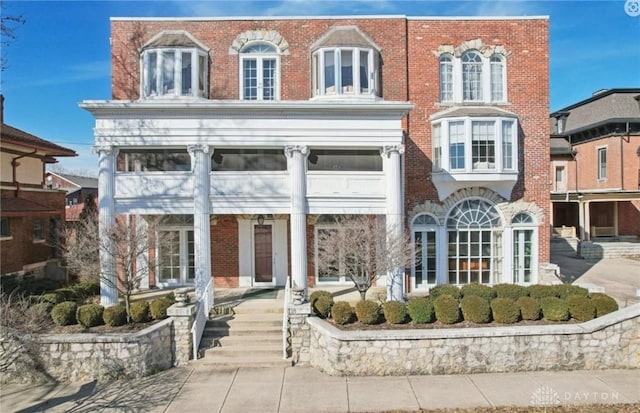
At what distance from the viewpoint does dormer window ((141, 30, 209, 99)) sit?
12352mm

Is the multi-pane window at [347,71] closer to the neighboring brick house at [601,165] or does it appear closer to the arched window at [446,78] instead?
the arched window at [446,78]

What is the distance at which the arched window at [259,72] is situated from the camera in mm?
13461

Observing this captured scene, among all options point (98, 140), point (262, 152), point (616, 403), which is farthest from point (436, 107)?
point (98, 140)

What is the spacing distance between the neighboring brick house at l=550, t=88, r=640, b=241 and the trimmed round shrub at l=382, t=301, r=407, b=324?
66.1 feet

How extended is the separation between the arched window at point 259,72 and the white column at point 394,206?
16.4 ft

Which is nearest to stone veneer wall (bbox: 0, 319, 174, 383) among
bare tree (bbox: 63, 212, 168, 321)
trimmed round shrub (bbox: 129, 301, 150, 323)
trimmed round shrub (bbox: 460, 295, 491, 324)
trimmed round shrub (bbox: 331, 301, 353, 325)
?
trimmed round shrub (bbox: 129, 301, 150, 323)

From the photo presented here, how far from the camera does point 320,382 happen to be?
7.73 meters

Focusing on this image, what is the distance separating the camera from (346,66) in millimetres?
12695

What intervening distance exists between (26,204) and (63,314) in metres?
7.86

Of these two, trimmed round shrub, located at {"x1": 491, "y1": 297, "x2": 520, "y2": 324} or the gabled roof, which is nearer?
trimmed round shrub, located at {"x1": 491, "y1": 297, "x2": 520, "y2": 324}

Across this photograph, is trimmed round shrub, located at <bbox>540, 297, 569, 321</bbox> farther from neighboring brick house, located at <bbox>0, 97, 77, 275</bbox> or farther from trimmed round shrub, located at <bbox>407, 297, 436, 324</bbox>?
neighboring brick house, located at <bbox>0, 97, 77, 275</bbox>

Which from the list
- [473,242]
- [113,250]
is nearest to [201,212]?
[113,250]

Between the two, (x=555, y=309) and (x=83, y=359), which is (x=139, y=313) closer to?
(x=83, y=359)

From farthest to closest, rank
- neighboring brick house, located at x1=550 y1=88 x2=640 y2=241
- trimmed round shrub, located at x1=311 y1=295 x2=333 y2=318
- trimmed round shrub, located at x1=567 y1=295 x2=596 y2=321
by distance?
neighboring brick house, located at x1=550 y1=88 x2=640 y2=241 → trimmed round shrub, located at x1=311 y1=295 x2=333 y2=318 → trimmed round shrub, located at x1=567 y1=295 x2=596 y2=321
